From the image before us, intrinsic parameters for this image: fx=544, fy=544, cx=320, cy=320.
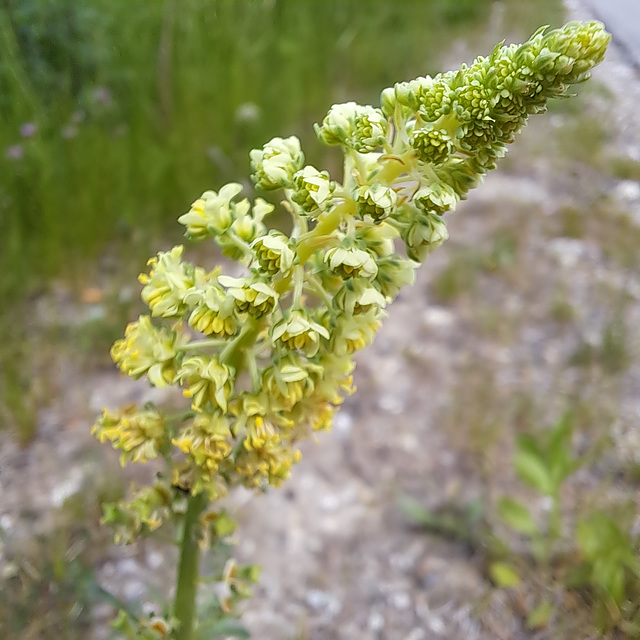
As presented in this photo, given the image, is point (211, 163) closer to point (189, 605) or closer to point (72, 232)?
point (72, 232)

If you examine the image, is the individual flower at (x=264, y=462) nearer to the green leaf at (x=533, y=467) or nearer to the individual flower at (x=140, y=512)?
the individual flower at (x=140, y=512)

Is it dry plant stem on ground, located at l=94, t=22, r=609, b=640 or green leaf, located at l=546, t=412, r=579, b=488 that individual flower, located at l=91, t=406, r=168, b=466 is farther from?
green leaf, located at l=546, t=412, r=579, b=488

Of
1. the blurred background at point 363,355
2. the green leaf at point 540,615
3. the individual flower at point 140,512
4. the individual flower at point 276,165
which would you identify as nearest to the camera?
the individual flower at point 276,165

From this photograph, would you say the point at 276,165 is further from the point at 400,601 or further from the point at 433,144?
the point at 400,601

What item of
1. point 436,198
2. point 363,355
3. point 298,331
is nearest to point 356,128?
point 436,198

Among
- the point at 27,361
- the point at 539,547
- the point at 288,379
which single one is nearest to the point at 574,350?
the point at 539,547

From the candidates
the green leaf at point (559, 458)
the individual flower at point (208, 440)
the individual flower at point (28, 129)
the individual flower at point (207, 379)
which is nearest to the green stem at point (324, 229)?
the individual flower at point (207, 379)
